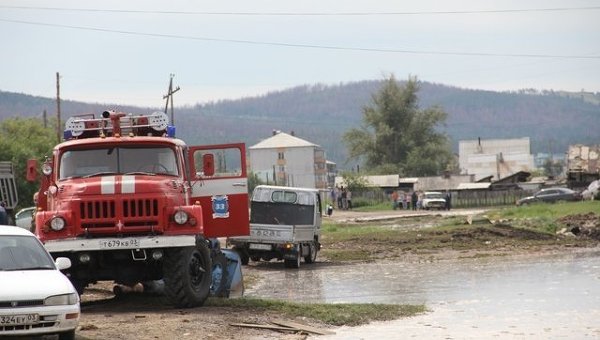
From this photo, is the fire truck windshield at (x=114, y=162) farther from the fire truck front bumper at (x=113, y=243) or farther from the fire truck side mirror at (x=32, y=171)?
the fire truck front bumper at (x=113, y=243)

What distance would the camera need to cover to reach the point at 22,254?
14.0 metres

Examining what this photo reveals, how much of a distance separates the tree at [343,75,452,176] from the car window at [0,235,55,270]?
417 ft

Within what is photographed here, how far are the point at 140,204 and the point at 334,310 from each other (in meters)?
3.55

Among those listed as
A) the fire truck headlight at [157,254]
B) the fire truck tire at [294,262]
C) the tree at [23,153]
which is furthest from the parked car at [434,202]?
the fire truck headlight at [157,254]

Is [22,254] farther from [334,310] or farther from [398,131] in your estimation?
[398,131]

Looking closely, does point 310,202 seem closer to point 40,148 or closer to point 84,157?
point 84,157

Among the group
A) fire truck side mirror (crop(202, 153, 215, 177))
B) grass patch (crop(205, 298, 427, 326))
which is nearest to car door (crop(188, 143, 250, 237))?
fire truck side mirror (crop(202, 153, 215, 177))

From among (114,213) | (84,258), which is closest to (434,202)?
(114,213)

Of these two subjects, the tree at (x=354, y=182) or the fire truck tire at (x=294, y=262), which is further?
the tree at (x=354, y=182)

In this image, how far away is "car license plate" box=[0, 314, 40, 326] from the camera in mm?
12320

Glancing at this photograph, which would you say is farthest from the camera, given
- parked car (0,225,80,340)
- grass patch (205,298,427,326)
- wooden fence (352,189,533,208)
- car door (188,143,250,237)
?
wooden fence (352,189,533,208)

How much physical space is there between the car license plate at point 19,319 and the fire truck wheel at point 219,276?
7.42 m

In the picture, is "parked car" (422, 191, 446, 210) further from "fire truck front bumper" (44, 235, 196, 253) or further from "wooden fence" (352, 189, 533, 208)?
"fire truck front bumper" (44, 235, 196, 253)

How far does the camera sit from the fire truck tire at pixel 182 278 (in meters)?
17.5
